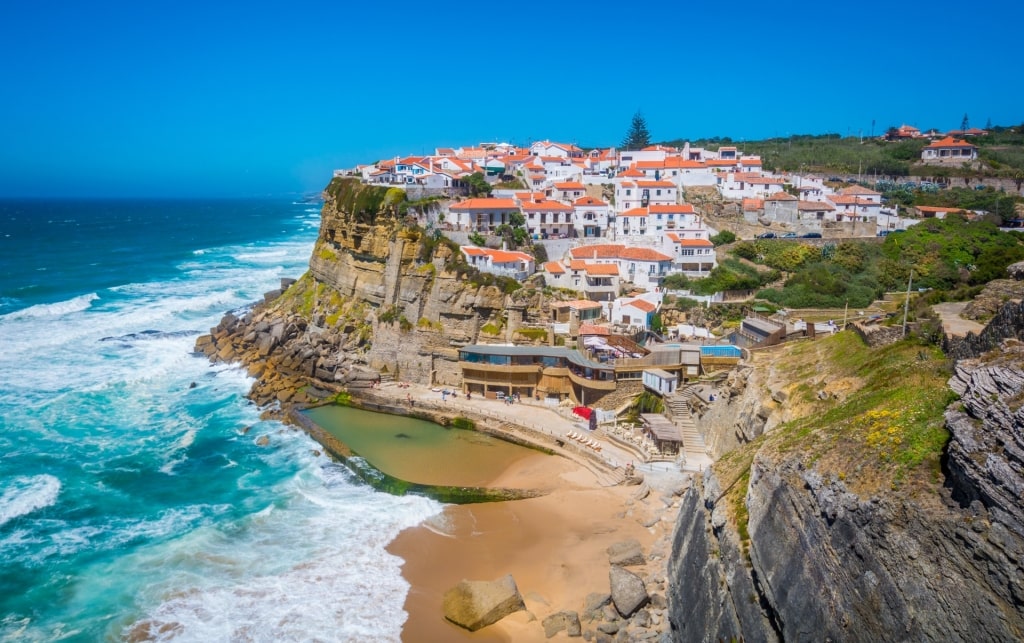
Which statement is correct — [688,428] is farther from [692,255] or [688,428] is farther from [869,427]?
[692,255]

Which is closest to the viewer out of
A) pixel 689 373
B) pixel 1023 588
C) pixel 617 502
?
pixel 1023 588

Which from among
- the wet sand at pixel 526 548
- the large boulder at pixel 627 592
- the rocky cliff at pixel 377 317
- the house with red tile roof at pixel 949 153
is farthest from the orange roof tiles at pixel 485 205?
the house with red tile roof at pixel 949 153

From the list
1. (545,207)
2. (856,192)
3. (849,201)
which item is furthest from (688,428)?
(856,192)

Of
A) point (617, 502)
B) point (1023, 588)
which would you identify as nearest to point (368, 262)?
point (617, 502)

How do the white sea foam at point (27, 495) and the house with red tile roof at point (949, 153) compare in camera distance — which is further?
the house with red tile roof at point (949, 153)

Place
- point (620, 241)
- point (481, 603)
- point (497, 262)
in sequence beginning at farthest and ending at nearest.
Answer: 1. point (620, 241)
2. point (497, 262)
3. point (481, 603)

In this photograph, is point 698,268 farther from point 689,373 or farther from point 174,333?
point 174,333

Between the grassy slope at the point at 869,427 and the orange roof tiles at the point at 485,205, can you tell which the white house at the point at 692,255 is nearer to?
the orange roof tiles at the point at 485,205
